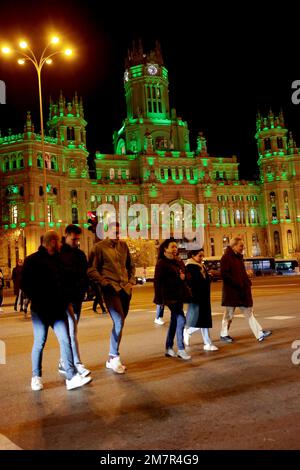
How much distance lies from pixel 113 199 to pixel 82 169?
9991mm

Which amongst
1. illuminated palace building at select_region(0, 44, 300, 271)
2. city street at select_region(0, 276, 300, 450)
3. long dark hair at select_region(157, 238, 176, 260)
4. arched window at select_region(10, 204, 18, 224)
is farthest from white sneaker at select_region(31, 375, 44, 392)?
arched window at select_region(10, 204, 18, 224)

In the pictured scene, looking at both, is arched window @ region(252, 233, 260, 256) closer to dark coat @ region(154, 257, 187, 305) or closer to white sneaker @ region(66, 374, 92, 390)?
dark coat @ region(154, 257, 187, 305)

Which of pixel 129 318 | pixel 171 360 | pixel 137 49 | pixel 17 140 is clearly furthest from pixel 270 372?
pixel 137 49

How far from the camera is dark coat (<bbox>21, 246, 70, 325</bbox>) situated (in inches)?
241

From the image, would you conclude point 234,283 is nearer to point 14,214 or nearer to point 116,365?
point 116,365

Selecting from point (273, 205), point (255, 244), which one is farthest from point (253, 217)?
point (255, 244)

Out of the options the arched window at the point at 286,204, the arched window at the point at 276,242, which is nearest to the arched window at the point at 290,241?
the arched window at the point at 276,242

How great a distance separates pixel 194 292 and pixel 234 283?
3.11 ft

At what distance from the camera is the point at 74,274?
6.96m

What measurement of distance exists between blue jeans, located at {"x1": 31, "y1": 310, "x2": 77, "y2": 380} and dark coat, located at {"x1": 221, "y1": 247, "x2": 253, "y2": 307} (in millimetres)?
3824

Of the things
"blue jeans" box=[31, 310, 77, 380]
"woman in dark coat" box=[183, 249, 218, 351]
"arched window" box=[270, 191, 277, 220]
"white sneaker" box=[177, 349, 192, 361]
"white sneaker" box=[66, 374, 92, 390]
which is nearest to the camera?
"white sneaker" box=[66, 374, 92, 390]

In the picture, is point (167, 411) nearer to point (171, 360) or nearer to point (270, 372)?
point (270, 372)
